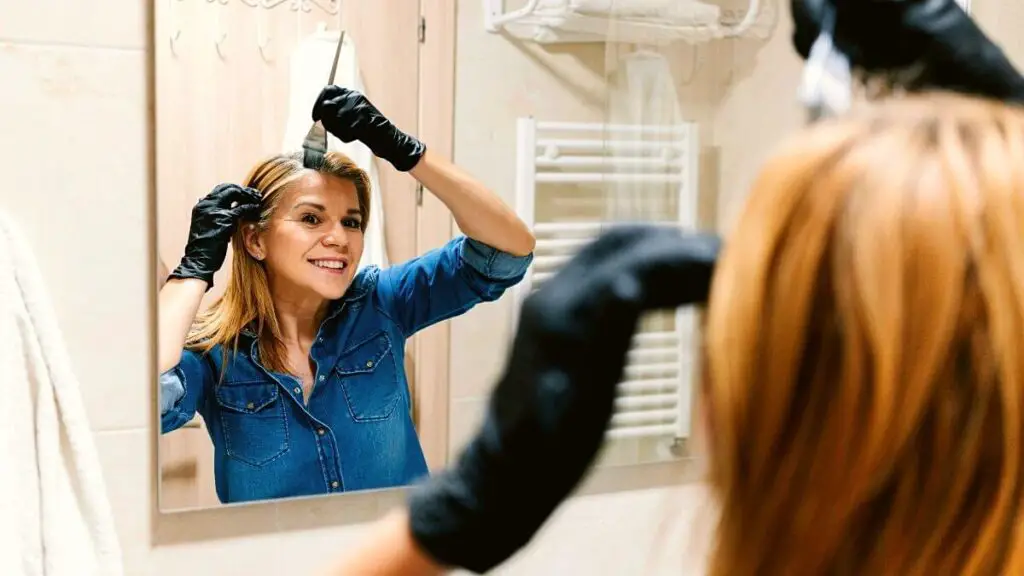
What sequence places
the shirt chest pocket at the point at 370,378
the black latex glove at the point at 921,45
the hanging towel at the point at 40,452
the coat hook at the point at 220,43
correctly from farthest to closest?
the shirt chest pocket at the point at 370,378, the coat hook at the point at 220,43, the hanging towel at the point at 40,452, the black latex glove at the point at 921,45

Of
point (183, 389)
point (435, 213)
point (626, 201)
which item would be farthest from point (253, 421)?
point (626, 201)

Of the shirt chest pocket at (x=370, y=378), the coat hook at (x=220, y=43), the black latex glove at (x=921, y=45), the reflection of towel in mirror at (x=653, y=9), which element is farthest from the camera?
the reflection of towel in mirror at (x=653, y=9)

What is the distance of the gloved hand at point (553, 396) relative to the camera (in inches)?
15.9

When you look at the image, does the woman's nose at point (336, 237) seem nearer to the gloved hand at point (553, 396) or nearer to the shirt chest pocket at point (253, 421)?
the shirt chest pocket at point (253, 421)

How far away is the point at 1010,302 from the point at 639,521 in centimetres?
102

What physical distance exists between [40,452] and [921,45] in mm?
892

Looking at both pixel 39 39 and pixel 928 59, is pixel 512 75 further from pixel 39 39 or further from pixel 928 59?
pixel 928 59

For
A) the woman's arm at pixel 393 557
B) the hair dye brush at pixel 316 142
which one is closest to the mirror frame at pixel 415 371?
the hair dye brush at pixel 316 142

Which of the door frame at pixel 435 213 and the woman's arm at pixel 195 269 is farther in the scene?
the door frame at pixel 435 213

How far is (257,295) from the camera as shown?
44.2 inches

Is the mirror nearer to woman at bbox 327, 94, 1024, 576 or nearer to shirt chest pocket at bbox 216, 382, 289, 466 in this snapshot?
shirt chest pocket at bbox 216, 382, 289, 466

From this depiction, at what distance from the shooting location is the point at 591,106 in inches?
51.1

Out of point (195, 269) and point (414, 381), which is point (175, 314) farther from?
point (414, 381)

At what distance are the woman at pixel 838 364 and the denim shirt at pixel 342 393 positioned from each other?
0.71m
